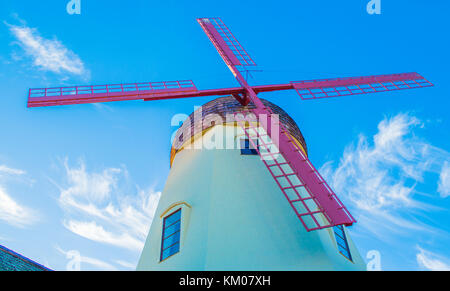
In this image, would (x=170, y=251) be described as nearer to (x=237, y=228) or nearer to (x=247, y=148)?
(x=237, y=228)

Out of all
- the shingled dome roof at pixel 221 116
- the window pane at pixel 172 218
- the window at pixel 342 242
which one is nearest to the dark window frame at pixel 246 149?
the shingled dome roof at pixel 221 116

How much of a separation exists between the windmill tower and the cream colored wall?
2 centimetres

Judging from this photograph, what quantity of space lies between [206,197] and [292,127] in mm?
4605

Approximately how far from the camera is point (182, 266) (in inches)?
285

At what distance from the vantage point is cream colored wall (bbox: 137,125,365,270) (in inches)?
282

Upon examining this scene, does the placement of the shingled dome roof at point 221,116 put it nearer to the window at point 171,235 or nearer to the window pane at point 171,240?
the window at point 171,235

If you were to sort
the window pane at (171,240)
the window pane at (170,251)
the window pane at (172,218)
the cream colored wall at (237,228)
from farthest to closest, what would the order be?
the window pane at (172,218), the window pane at (171,240), the window pane at (170,251), the cream colored wall at (237,228)

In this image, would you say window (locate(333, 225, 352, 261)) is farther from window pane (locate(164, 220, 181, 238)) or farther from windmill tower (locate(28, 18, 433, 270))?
window pane (locate(164, 220, 181, 238))

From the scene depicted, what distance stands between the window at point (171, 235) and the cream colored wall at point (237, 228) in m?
0.15

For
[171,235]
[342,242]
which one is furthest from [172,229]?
[342,242]

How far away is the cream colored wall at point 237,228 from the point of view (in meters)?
7.16
